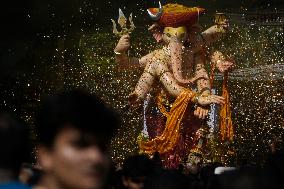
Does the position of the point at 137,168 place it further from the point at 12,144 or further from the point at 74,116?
the point at 74,116

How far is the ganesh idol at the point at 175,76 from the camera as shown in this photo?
927 cm

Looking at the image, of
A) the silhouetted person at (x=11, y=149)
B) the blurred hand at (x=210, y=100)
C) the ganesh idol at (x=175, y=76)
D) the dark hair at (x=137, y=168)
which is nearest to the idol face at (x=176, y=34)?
the ganesh idol at (x=175, y=76)

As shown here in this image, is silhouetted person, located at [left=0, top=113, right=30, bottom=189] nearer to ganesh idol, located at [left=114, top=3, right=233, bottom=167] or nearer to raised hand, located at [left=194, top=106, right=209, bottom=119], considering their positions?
raised hand, located at [left=194, top=106, right=209, bottom=119]

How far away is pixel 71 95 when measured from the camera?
8.31 feet

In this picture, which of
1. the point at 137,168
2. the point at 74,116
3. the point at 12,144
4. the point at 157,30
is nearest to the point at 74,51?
the point at 157,30

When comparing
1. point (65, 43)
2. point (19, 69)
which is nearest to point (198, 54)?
point (65, 43)

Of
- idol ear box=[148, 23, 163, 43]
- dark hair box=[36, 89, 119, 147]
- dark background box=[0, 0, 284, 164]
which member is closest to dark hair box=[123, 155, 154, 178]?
dark hair box=[36, 89, 119, 147]

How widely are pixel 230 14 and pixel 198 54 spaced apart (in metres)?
3.56

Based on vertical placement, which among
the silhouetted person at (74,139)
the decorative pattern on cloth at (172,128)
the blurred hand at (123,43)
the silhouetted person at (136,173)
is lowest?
the silhouetted person at (74,139)

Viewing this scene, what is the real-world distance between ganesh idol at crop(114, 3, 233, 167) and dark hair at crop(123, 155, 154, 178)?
15.8ft

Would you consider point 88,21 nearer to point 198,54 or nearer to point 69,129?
point 198,54

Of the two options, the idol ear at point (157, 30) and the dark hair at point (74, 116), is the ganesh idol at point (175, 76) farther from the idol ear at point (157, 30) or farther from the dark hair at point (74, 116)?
the dark hair at point (74, 116)

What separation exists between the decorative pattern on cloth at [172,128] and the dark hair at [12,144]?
6.48 m

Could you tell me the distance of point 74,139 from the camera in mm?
2480
